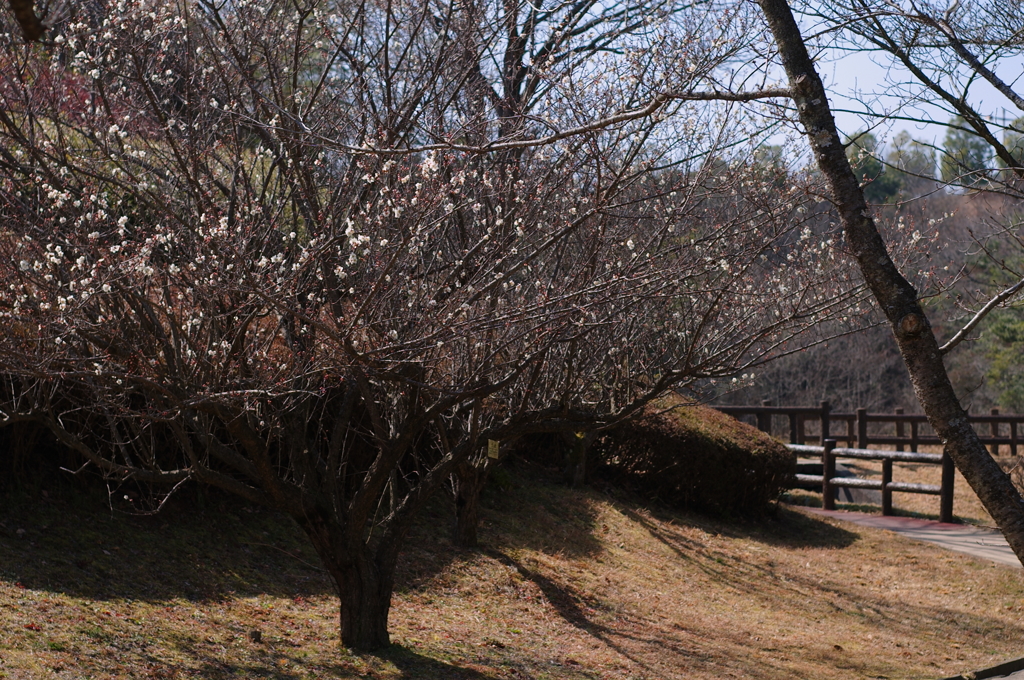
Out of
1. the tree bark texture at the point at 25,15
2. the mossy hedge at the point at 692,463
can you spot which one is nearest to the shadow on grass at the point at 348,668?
the tree bark texture at the point at 25,15

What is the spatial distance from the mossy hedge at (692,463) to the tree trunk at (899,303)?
7900mm

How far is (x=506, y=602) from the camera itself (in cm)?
811

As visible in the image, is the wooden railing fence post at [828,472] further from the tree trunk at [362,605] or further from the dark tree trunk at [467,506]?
the tree trunk at [362,605]

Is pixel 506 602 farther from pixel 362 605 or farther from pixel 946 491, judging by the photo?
pixel 946 491

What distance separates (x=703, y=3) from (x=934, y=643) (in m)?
5.66

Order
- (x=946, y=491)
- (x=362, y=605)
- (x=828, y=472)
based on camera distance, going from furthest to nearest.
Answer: (x=828, y=472) < (x=946, y=491) < (x=362, y=605)

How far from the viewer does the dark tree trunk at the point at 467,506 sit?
8.93m

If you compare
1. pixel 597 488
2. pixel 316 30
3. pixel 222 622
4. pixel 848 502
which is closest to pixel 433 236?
pixel 316 30

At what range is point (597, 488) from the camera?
12.2 metres

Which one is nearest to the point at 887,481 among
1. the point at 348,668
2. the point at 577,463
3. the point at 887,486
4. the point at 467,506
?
the point at 887,486

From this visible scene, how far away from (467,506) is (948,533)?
291 inches

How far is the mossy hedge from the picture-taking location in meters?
→ 12.1

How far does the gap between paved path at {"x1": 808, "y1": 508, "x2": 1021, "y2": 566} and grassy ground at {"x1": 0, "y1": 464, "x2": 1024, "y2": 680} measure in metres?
0.69

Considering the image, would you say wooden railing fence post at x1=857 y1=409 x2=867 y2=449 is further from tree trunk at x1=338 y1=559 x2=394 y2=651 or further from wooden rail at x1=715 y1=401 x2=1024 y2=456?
tree trunk at x1=338 y1=559 x2=394 y2=651
